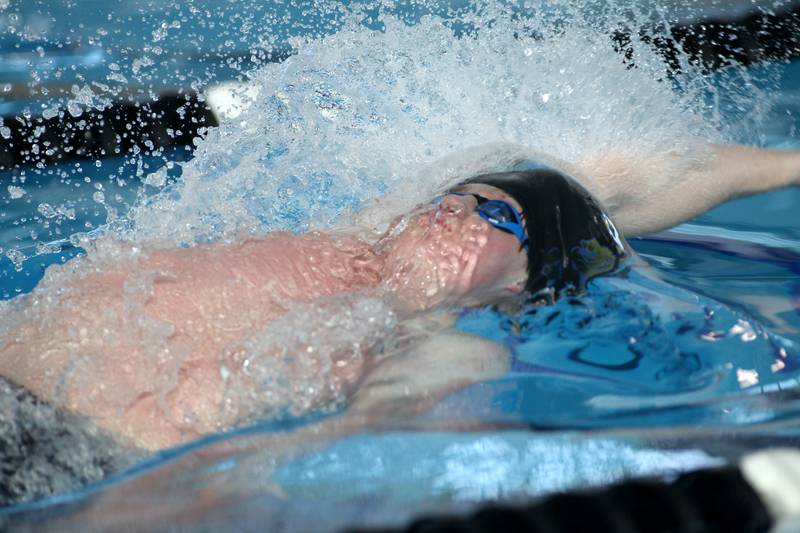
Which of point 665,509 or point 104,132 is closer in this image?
point 665,509

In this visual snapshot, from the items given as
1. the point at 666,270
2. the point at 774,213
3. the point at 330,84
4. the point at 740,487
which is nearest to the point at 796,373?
the point at 666,270

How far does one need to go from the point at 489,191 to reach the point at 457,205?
60mm

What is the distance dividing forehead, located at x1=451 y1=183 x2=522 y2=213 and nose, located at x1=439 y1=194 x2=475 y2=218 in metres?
0.02

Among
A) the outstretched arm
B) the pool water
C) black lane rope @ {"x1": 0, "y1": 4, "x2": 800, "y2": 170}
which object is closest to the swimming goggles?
the pool water

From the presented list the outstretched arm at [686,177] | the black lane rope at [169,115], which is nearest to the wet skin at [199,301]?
the outstretched arm at [686,177]

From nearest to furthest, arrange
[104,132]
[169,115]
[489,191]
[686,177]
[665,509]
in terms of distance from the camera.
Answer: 1. [665,509]
2. [489,191]
3. [686,177]
4. [104,132]
5. [169,115]

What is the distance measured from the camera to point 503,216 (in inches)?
50.5

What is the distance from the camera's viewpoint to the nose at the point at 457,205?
1.30 m

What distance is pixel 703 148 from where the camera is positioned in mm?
1670

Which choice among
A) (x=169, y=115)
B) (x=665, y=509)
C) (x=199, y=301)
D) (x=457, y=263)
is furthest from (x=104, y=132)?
(x=665, y=509)

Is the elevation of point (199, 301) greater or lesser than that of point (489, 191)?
lesser

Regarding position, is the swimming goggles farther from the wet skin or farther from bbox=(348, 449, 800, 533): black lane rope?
bbox=(348, 449, 800, 533): black lane rope

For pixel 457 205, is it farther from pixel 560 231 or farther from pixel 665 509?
pixel 665 509

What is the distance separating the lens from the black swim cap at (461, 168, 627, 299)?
4.20 feet
